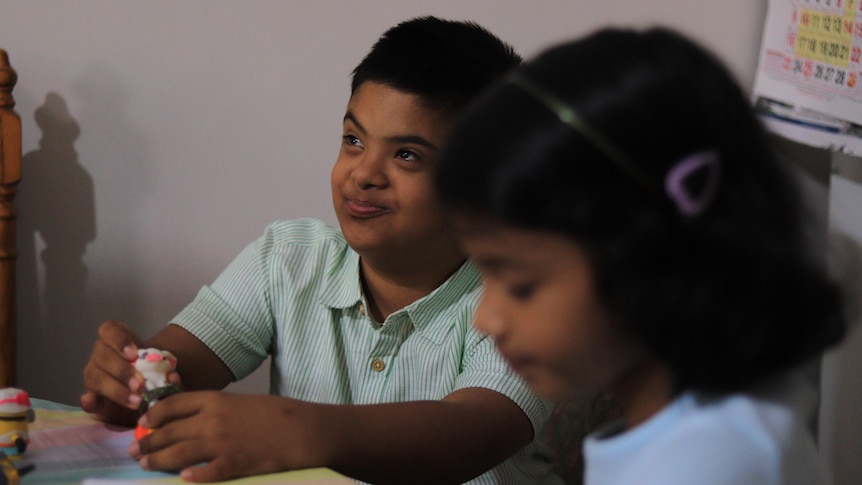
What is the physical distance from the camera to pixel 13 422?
0.85m

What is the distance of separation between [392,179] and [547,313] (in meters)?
0.61

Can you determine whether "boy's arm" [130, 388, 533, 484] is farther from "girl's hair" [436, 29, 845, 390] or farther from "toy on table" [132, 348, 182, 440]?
"girl's hair" [436, 29, 845, 390]

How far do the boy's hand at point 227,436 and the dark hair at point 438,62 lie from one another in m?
0.49

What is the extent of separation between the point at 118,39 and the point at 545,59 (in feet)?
4.08

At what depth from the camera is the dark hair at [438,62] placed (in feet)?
3.87

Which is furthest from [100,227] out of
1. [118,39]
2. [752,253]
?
[752,253]

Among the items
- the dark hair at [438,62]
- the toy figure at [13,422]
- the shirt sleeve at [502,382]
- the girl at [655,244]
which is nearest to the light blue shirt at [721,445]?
the girl at [655,244]

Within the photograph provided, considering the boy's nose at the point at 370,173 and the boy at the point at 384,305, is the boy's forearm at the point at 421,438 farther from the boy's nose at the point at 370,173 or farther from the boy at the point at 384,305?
the boy's nose at the point at 370,173

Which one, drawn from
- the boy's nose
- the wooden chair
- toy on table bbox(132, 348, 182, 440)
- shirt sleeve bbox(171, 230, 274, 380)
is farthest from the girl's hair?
the wooden chair

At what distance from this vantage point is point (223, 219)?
1751 mm

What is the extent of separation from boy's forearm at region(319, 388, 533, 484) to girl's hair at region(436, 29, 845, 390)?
0.37 m

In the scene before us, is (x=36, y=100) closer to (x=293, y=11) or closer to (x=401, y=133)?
(x=293, y=11)

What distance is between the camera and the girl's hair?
538 mm

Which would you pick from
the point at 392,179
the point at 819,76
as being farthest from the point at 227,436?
the point at 819,76
